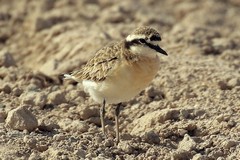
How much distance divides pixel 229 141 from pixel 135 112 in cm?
176

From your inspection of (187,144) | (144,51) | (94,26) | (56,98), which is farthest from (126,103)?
(94,26)

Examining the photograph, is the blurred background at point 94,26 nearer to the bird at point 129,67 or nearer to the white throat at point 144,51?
the bird at point 129,67

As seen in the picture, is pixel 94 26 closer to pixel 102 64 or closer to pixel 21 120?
pixel 102 64

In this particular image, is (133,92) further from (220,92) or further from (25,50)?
(25,50)

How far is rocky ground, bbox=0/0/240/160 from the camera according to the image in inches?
308

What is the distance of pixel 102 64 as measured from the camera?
8.41 meters

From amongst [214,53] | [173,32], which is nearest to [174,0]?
[173,32]

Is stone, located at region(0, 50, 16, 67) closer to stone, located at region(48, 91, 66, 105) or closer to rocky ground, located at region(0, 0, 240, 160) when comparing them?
rocky ground, located at region(0, 0, 240, 160)

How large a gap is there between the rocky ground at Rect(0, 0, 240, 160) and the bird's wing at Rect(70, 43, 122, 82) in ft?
1.82

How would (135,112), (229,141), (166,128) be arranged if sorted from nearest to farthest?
(229,141) → (166,128) → (135,112)

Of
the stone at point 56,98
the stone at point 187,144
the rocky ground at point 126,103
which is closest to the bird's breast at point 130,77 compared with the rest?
the rocky ground at point 126,103

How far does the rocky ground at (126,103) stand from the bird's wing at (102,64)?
1.82ft

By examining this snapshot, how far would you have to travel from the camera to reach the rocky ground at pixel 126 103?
783 cm

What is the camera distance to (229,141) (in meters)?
7.80
